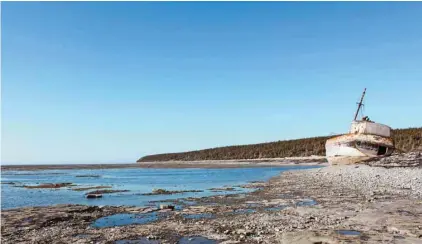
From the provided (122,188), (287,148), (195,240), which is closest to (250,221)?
(195,240)

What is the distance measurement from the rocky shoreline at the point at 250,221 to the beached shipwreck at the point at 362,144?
29.4 meters

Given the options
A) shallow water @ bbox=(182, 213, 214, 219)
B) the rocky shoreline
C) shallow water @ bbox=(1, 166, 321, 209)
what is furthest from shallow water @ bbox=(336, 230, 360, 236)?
shallow water @ bbox=(1, 166, 321, 209)

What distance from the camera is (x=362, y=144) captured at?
51.8 meters

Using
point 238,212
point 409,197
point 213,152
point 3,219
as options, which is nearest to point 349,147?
point 409,197

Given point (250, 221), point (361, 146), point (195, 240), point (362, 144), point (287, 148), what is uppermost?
point (287, 148)

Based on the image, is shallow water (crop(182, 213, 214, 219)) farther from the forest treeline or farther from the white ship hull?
the forest treeline

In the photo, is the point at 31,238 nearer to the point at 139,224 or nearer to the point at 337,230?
the point at 139,224

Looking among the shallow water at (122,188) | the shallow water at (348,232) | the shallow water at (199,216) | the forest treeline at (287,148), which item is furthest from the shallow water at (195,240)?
the forest treeline at (287,148)

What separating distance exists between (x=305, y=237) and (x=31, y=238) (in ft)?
33.0

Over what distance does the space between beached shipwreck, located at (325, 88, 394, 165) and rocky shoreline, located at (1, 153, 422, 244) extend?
29387mm

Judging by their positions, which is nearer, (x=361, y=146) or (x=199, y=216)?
(x=199, y=216)

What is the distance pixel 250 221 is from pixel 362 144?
4116 cm

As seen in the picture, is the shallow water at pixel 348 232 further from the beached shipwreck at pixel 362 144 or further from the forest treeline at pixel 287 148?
the forest treeline at pixel 287 148

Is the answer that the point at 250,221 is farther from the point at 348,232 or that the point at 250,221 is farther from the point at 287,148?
the point at 287,148
